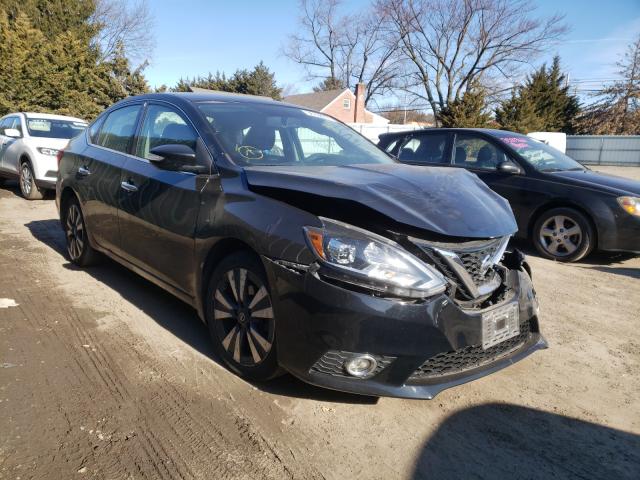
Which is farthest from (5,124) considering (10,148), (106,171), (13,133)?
(106,171)

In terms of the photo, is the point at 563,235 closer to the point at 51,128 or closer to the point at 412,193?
the point at 412,193

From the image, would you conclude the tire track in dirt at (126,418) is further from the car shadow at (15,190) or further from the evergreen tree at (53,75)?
the evergreen tree at (53,75)

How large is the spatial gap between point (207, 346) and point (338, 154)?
167 centimetres

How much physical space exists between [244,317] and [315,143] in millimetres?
1546

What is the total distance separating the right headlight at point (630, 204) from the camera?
547 centimetres

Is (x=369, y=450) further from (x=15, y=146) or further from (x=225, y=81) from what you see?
(x=225, y=81)

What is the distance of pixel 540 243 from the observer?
6.20 meters

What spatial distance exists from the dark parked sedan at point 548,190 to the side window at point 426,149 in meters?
0.01

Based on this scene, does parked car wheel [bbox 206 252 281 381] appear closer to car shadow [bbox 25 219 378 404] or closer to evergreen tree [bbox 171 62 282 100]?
car shadow [bbox 25 219 378 404]

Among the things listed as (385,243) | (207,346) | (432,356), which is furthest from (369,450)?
(207,346)

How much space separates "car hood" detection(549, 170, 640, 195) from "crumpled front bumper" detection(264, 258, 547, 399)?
426 cm

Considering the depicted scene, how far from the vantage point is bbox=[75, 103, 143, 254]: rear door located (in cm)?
408

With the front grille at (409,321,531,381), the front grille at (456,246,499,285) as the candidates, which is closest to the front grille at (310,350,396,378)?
the front grille at (409,321,531,381)

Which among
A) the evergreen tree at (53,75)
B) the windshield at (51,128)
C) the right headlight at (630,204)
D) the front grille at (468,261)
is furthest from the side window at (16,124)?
the evergreen tree at (53,75)
